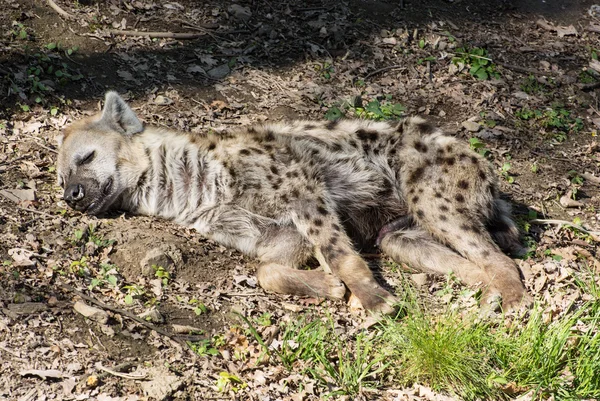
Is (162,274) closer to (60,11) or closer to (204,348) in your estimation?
(204,348)

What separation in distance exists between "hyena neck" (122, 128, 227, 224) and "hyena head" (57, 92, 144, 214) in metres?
0.11

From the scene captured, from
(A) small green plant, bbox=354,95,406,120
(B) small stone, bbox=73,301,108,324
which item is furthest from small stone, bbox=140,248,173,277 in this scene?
(A) small green plant, bbox=354,95,406,120

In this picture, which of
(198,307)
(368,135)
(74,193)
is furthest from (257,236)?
(74,193)

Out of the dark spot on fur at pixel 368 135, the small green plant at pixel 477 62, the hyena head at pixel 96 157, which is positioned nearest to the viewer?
the hyena head at pixel 96 157

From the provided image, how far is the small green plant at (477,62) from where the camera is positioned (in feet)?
22.6

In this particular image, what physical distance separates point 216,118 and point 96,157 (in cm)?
122

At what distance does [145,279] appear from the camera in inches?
178

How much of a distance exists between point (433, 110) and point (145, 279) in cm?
315

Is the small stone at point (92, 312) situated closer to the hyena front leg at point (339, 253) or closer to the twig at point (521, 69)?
the hyena front leg at point (339, 253)

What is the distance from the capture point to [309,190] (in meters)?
5.04

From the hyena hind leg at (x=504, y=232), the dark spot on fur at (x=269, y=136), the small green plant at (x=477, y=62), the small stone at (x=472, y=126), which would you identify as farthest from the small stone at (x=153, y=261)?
the small green plant at (x=477, y=62)

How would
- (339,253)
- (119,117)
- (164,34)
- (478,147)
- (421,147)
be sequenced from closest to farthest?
(339,253), (421,147), (119,117), (478,147), (164,34)

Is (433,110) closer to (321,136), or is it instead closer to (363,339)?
(321,136)

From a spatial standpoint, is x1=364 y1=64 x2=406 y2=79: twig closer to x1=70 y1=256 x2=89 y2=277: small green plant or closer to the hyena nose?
the hyena nose
